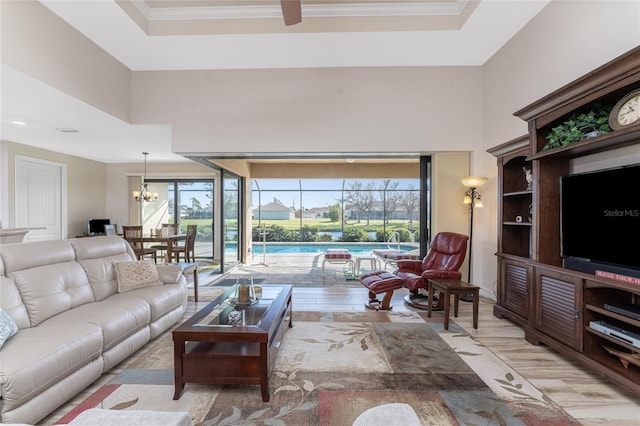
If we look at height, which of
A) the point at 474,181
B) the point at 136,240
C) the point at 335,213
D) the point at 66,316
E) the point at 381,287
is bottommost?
the point at 381,287

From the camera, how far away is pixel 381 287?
3.80 metres

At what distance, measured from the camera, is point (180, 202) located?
8.44m

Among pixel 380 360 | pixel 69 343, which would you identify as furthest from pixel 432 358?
pixel 69 343

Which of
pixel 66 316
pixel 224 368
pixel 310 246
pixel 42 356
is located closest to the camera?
pixel 42 356

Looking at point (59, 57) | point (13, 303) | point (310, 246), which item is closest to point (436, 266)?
point (13, 303)

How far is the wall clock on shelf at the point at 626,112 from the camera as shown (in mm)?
2023

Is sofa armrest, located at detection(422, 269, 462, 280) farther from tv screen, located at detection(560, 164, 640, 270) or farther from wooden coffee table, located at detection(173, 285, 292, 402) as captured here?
wooden coffee table, located at detection(173, 285, 292, 402)

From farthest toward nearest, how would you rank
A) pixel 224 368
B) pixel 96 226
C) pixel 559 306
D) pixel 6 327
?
pixel 96 226 → pixel 559 306 → pixel 224 368 → pixel 6 327

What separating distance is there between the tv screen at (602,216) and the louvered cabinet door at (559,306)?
0.82 ft

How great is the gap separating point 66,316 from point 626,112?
452cm

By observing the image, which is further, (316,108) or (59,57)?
(316,108)

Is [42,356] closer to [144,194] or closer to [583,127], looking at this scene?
[583,127]

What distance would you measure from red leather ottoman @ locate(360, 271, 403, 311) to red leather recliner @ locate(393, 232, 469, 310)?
0.70 ft

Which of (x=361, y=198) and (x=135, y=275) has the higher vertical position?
(x=361, y=198)
